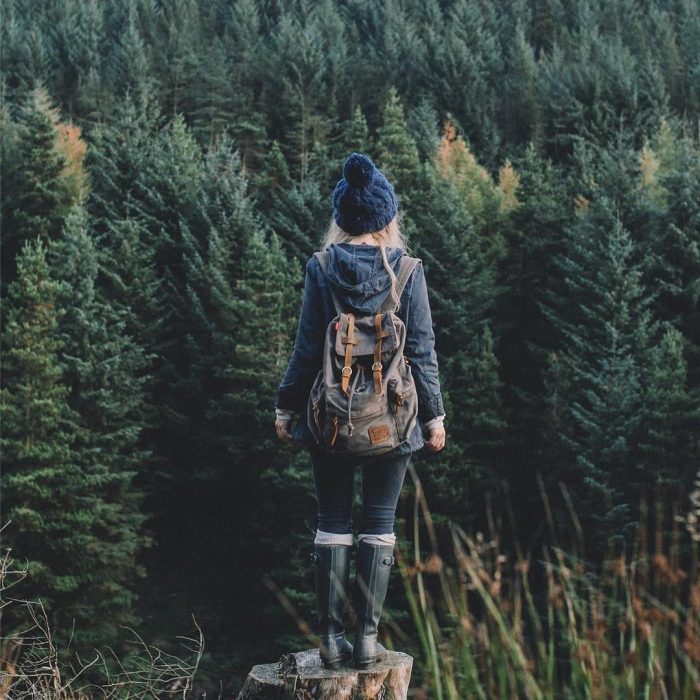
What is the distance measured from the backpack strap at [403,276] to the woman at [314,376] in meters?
0.02

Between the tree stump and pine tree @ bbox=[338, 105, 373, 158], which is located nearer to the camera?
the tree stump

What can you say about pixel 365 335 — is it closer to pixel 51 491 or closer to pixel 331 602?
pixel 331 602

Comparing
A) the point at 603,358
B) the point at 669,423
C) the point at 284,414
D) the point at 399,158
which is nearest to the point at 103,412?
the point at 603,358

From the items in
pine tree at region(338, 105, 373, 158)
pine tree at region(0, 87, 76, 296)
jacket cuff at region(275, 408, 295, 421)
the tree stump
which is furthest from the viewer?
pine tree at region(338, 105, 373, 158)

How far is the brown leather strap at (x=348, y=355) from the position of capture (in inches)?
135

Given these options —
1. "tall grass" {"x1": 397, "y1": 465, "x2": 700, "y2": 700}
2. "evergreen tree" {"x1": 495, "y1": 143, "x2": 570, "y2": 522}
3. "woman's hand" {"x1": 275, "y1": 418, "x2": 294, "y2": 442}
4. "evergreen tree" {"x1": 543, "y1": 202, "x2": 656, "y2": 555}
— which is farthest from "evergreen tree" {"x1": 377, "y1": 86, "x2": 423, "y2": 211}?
"tall grass" {"x1": 397, "y1": 465, "x2": 700, "y2": 700}

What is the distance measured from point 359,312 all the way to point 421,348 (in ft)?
0.82

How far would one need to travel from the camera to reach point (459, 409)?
86.4 feet

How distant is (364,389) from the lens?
3455 mm

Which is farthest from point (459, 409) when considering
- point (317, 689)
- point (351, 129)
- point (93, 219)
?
point (317, 689)

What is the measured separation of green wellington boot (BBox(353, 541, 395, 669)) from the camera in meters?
3.49

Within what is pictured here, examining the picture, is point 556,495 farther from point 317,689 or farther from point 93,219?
point 317,689

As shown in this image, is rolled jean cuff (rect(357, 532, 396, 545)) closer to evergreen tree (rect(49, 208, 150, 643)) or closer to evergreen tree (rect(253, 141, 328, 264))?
evergreen tree (rect(49, 208, 150, 643))

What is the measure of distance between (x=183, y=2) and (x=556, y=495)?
45.5 metres
